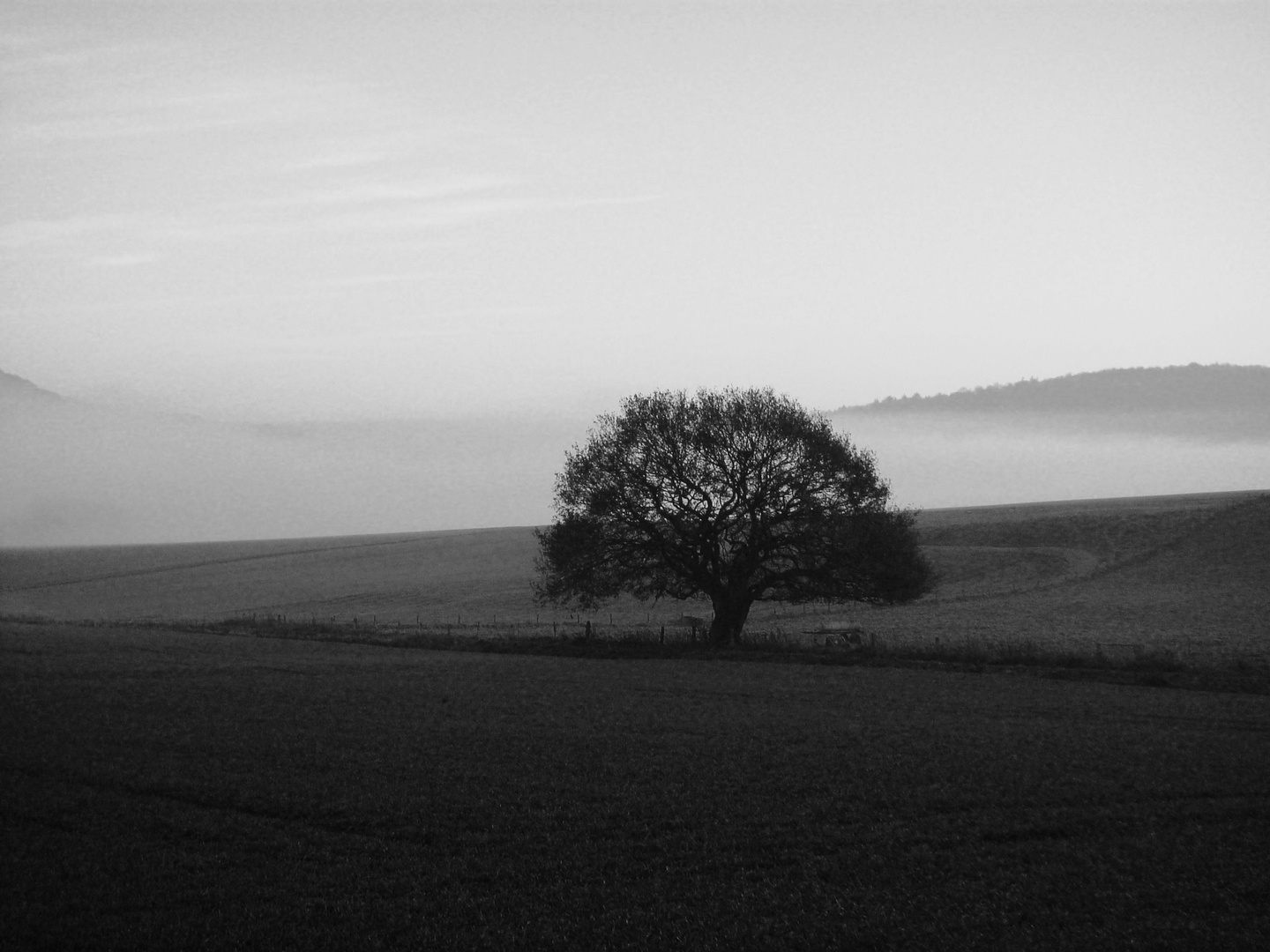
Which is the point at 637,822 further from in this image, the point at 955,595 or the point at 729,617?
the point at 955,595

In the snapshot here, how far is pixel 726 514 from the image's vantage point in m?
→ 44.5

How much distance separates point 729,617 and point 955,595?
23.6 m

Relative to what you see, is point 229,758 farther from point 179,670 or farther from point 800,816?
point 179,670

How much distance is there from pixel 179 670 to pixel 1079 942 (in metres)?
32.4

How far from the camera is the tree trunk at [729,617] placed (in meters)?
44.5

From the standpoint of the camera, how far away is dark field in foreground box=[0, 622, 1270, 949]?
11227 mm

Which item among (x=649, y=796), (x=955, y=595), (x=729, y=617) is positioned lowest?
(x=955, y=595)

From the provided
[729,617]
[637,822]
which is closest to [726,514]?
[729,617]

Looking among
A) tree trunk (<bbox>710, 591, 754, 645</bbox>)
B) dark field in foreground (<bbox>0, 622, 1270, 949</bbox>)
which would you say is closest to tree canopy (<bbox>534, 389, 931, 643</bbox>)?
tree trunk (<bbox>710, 591, 754, 645</bbox>)

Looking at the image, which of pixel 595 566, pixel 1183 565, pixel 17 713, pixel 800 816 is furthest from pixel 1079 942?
pixel 1183 565

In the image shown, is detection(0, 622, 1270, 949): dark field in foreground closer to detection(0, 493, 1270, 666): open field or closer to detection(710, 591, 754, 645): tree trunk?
detection(0, 493, 1270, 666): open field

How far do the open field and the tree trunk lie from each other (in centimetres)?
150

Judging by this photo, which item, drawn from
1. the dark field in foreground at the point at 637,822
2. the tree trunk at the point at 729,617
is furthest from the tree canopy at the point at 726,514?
the dark field in foreground at the point at 637,822

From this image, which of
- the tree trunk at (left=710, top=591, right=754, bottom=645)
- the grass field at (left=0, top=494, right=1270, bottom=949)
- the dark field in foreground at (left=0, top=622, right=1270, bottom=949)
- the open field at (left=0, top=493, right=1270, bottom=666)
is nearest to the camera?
the dark field in foreground at (left=0, top=622, right=1270, bottom=949)
